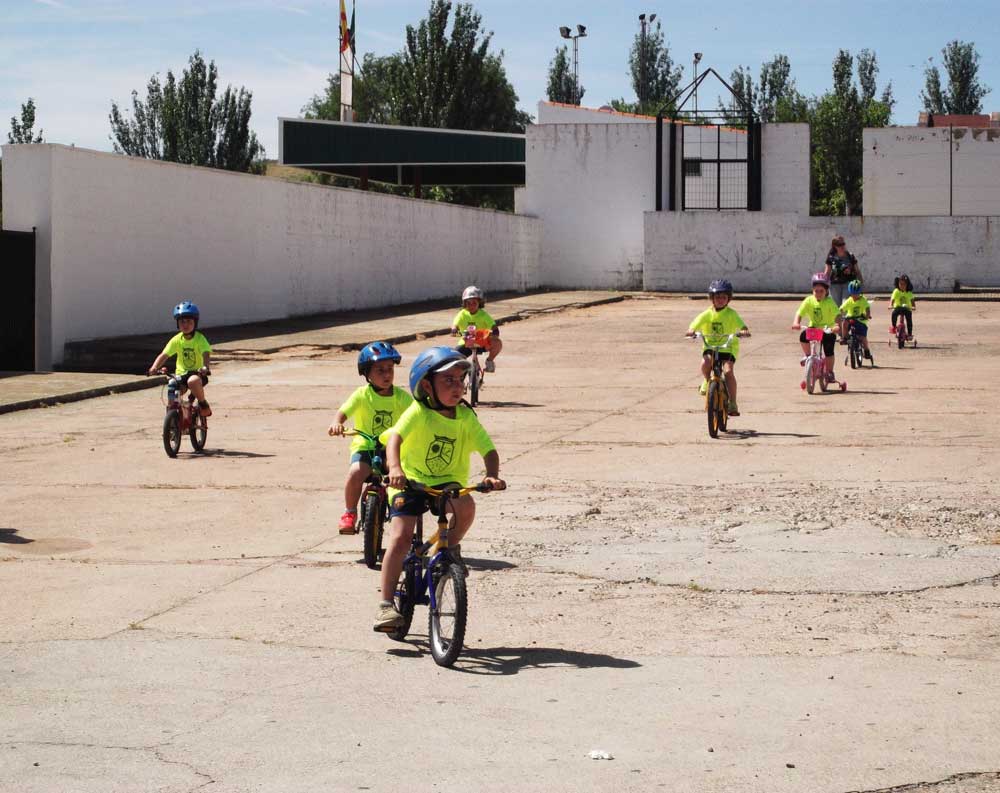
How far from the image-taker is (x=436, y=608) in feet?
23.1

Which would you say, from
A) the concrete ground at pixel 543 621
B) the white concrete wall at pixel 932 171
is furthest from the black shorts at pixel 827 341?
the white concrete wall at pixel 932 171

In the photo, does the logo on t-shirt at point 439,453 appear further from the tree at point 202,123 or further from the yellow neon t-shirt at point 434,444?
the tree at point 202,123

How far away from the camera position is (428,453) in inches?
289

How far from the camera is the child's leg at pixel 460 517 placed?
7.21 meters

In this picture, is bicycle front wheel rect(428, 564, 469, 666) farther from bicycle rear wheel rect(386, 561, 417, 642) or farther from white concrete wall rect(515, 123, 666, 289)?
white concrete wall rect(515, 123, 666, 289)

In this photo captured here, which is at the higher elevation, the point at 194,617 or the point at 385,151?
the point at 385,151

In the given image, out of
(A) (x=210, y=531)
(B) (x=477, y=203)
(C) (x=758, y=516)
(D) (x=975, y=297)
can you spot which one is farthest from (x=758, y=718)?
(B) (x=477, y=203)

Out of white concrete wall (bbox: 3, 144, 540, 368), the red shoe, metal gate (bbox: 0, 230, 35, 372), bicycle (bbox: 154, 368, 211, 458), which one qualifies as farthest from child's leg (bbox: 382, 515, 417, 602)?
white concrete wall (bbox: 3, 144, 540, 368)

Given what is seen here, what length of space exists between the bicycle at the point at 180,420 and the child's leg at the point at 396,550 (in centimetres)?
727

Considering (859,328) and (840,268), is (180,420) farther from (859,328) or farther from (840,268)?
(840,268)

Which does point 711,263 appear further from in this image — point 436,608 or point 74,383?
point 436,608

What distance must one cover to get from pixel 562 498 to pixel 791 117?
333 ft

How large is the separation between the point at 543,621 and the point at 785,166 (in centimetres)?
4417

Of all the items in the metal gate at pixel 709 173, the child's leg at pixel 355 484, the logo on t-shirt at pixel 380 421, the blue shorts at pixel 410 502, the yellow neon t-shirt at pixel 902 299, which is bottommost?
the child's leg at pixel 355 484
